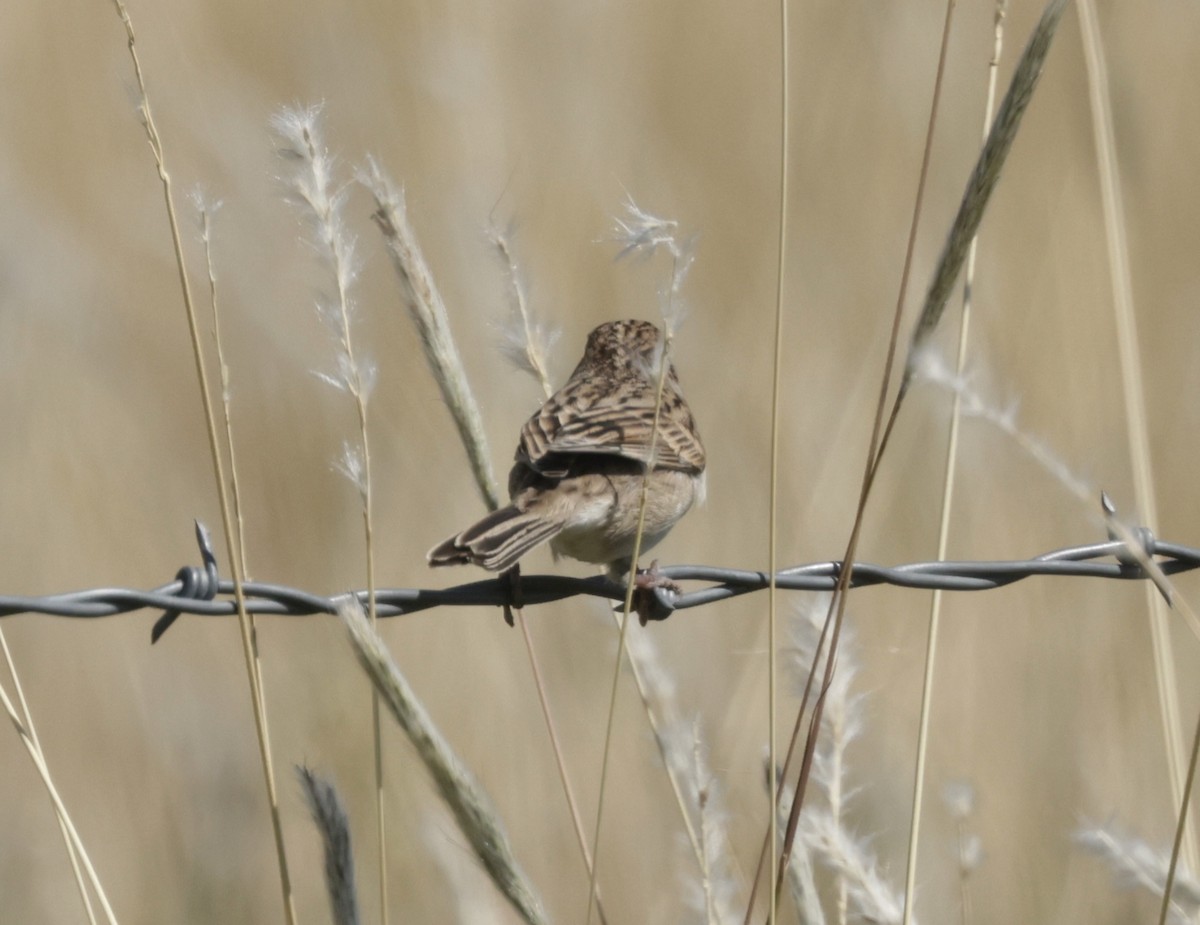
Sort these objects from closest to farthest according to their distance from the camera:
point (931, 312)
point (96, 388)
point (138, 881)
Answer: point (931, 312), point (138, 881), point (96, 388)

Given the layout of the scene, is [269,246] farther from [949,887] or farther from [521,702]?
[949,887]

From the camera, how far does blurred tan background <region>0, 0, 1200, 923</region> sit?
5207mm

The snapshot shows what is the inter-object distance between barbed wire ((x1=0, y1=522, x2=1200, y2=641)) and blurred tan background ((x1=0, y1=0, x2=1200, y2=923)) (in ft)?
4.46

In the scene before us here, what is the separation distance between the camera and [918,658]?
588cm

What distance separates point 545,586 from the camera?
3.19 metres

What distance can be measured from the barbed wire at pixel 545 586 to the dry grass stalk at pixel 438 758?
25cm

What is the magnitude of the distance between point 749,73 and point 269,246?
3.10m

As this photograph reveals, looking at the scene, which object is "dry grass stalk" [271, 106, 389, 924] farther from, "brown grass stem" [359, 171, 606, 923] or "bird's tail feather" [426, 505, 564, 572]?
"bird's tail feather" [426, 505, 564, 572]

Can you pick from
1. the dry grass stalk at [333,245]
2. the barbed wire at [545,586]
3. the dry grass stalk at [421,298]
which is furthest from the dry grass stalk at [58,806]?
the dry grass stalk at [421,298]

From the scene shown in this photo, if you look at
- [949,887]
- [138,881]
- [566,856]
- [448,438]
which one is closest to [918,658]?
[949,887]

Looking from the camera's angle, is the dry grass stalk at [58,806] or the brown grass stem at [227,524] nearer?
the brown grass stem at [227,524]

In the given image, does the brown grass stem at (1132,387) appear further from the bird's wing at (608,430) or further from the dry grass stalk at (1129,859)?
the bird's wing at (608,430)

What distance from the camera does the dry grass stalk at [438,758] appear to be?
2160 millimetres

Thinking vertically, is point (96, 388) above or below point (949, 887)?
above
